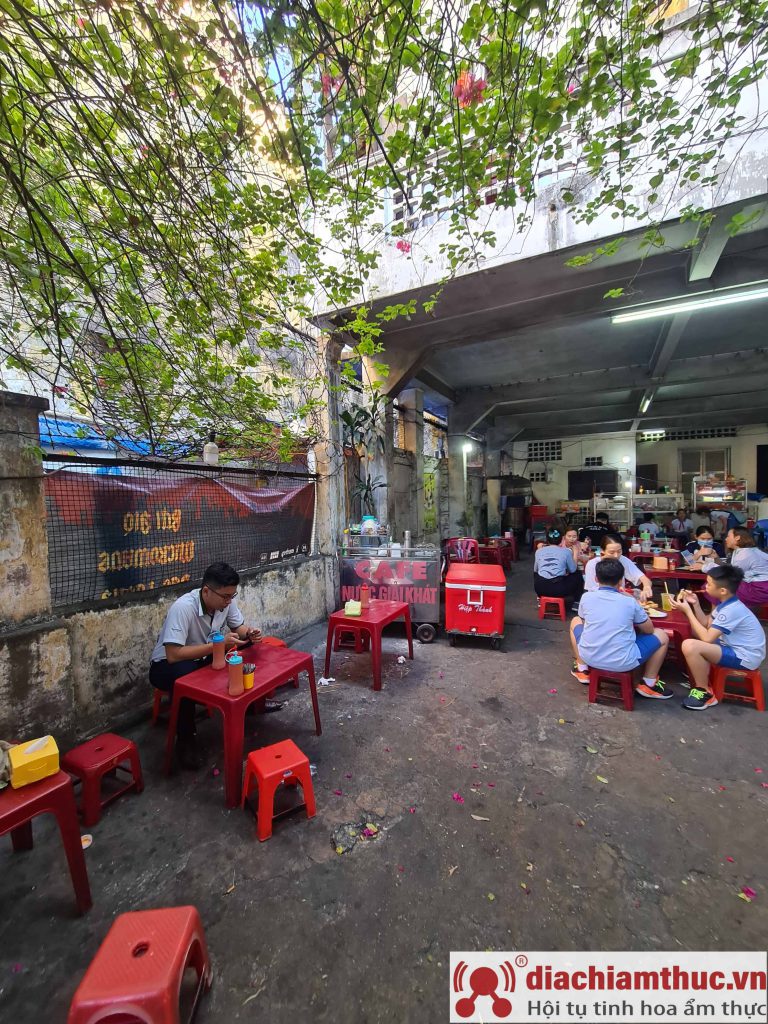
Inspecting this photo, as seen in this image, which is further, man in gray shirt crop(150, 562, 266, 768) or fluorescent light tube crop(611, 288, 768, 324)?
fluorescent light tube crop(611, 288, 768, 324)

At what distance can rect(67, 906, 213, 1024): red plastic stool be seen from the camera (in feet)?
3.87

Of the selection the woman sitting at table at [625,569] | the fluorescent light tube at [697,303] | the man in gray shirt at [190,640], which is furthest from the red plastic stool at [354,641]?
the fluorescent light tube at [697,303]

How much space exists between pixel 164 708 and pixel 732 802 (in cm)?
428

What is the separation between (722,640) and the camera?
3416mm

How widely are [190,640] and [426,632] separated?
10.0ft

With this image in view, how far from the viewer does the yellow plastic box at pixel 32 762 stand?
1667mm

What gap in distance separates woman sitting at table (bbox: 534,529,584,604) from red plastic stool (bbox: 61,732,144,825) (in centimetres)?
555

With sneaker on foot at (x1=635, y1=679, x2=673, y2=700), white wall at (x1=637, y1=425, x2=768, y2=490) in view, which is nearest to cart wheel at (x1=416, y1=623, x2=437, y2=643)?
sneaker on foot at (x1=635, y1=679, x2=673, y2=700)

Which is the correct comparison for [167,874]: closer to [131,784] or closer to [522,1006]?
[131,784]

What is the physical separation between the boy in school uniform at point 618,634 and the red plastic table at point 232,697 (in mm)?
2503

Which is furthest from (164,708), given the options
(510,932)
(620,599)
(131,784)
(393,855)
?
(620,599)

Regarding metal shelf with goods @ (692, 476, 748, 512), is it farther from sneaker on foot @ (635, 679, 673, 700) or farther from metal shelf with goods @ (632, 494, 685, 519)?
sneaker on foot @ (635, 679, 673, 700)

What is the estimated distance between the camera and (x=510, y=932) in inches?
66.0

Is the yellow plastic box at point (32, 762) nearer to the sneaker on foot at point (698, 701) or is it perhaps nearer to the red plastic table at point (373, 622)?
the red plastic table at point (373, 622)
